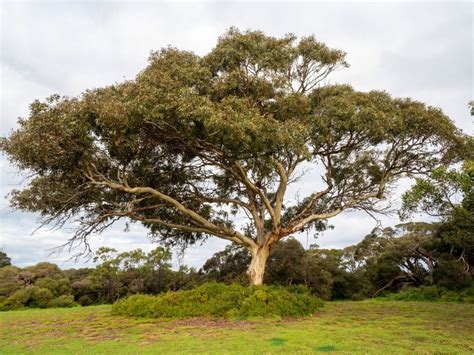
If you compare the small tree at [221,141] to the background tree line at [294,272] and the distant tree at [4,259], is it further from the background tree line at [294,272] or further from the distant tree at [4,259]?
the distant tree at [4,259]

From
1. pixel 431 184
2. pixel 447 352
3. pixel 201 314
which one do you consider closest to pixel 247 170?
pixel 201 314

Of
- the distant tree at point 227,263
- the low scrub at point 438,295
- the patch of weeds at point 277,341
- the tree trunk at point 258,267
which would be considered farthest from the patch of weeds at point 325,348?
the distant tree at point 227,263

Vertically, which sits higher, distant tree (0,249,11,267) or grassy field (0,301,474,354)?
distant tree (0,249,11,267)

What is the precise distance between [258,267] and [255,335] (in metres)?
7.33

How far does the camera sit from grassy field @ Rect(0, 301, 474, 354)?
24.8 feet

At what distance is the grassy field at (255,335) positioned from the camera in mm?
7562

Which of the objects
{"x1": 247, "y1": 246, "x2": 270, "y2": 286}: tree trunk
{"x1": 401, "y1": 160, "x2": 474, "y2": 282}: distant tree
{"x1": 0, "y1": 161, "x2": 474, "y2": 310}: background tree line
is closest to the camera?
{"x1": 401, "y1": 160, "x2": 474, "y2": 282}: distant tree

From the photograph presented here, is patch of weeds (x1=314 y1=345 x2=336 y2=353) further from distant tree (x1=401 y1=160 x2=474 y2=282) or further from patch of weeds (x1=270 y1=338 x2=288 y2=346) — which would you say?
distant tree (x1=401 y1=160 x2=474 y2=282)

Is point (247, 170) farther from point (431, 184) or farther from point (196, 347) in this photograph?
point (196, 347)

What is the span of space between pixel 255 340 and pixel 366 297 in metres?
18.5

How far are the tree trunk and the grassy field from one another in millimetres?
3174

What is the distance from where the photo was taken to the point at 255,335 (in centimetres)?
906

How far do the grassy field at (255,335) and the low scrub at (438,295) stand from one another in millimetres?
5162

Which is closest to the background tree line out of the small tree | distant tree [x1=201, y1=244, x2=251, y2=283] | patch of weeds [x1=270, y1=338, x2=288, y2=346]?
distant tree [x1=201, y1=244, x2=251, y2=283]
